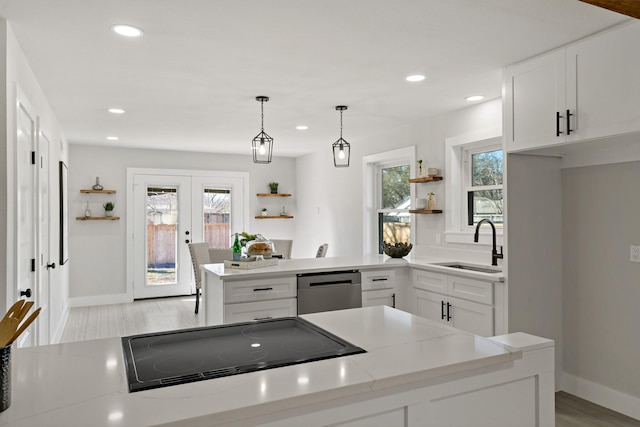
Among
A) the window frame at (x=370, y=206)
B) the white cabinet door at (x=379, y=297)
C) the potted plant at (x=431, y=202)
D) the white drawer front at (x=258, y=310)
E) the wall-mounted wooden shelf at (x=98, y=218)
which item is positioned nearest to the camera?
the white drawer front at (x=258, y=310)

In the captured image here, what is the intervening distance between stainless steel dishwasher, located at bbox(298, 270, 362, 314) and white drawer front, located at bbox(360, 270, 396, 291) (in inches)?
2.7

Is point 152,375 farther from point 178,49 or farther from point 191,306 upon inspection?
point 191,306

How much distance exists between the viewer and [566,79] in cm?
281

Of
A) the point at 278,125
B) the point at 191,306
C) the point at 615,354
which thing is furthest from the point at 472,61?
the point at 191,306

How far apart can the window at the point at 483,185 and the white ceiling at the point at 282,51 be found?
531mm

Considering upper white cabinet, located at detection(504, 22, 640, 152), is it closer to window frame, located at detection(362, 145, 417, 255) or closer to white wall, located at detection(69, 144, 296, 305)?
window frame, located at detection(362, 145, 417, 255)

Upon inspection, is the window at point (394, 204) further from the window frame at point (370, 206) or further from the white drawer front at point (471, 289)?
the white drawer front at point (471, 289)

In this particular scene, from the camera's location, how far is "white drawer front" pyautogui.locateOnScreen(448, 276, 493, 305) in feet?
10.9

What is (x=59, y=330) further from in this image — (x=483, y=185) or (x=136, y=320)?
(x=483, y=185)

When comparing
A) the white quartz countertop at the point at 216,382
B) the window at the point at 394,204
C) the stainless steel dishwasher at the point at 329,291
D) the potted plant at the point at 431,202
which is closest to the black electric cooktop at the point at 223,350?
the white quartz countertop at the point at 216,382

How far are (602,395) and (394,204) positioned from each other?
10.1 feet

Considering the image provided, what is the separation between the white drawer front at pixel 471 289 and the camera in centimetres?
333

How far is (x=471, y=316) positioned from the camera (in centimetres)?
349

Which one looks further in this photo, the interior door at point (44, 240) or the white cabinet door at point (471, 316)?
the interior door at point (44, 240)
